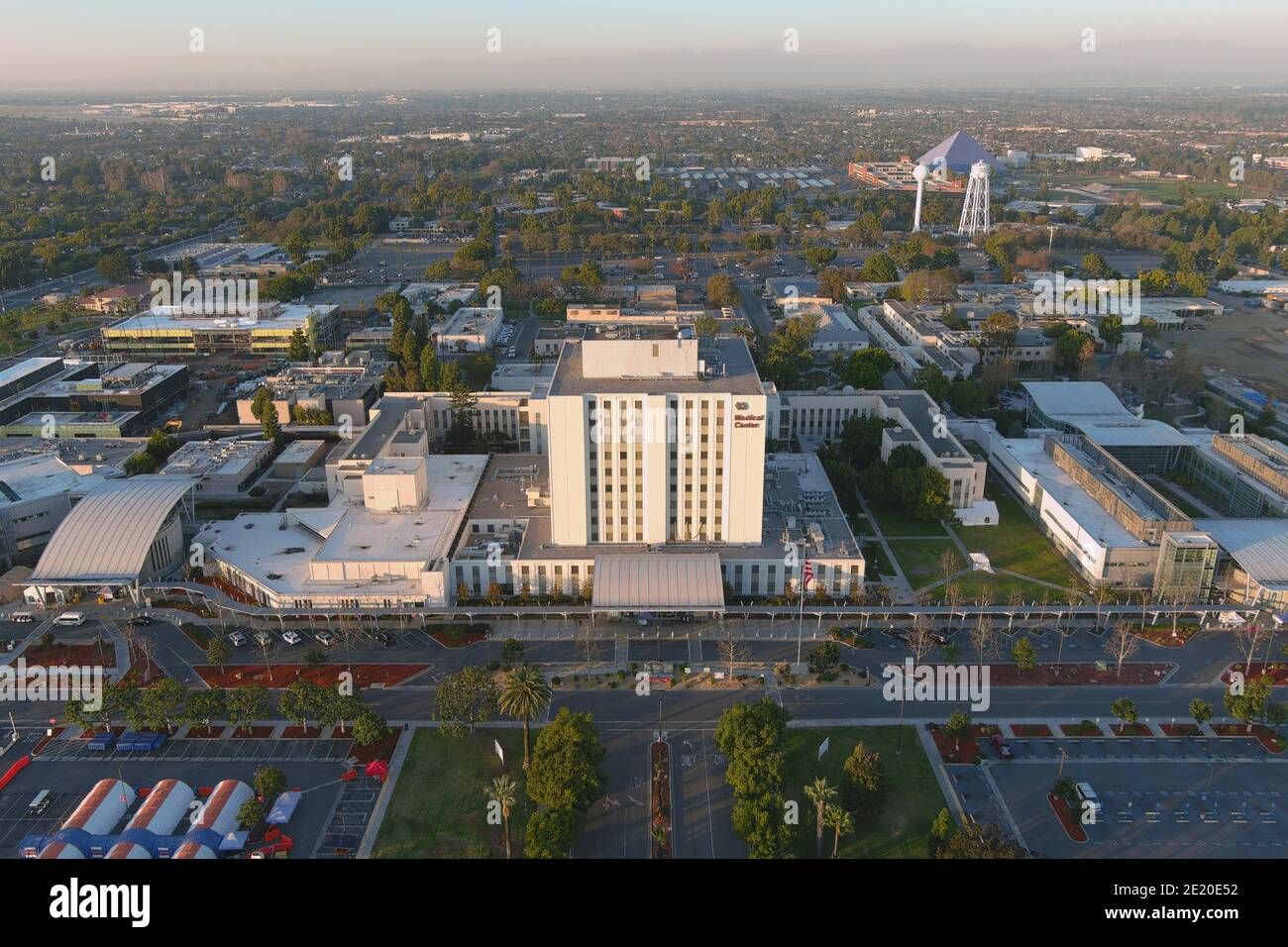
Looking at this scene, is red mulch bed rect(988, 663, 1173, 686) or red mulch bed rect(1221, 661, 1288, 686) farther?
red mulch bed rect(988, 663, 1173, 686)

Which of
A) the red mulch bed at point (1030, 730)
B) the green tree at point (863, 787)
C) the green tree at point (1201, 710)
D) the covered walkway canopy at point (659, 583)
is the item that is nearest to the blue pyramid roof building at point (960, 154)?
the covered walkway canopy at point (659, 583)

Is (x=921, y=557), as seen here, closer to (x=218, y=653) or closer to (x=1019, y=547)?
(x=1019, y=547)

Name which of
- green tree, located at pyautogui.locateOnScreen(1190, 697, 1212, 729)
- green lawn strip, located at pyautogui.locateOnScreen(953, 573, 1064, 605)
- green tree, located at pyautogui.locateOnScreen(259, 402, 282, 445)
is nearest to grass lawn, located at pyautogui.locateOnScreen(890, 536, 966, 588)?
green lawn strip, located at pyautogui.locateOnScreen(953, 573, 1064, 605)

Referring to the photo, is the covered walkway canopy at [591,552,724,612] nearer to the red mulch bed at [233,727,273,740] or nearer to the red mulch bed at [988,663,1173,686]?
the red mulch bed at [988,663,1173,686]

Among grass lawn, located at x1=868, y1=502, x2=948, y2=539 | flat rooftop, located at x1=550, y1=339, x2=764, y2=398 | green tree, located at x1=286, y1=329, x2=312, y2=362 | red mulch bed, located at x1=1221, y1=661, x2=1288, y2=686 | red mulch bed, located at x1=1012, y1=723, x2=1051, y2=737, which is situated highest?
flat rooftop, located at x1=550, y1=339, x2=764, y2=398

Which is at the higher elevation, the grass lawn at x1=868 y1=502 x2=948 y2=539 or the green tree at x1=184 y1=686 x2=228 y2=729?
the grass lawn at x1=868 y1=502 x2=948 y2=539

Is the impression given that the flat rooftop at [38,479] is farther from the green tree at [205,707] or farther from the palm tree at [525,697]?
the palm tree at [525,697]

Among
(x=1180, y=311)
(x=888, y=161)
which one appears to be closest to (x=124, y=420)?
(x=1180, y=311)

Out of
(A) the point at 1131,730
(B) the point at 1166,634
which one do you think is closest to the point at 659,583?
(A) the point at 1131,730
